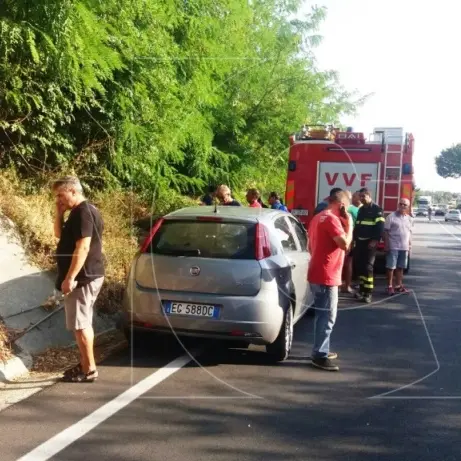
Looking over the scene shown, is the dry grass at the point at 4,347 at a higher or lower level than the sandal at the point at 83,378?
higher

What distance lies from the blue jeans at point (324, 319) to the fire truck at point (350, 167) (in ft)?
22.4

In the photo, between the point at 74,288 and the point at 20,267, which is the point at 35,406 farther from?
the point at 20,267

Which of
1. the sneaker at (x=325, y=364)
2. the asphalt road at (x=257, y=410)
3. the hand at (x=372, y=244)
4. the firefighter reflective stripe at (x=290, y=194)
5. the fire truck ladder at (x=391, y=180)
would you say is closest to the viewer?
the asphalt road at (x=257, y=410)

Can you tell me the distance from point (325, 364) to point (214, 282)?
53.7 inches

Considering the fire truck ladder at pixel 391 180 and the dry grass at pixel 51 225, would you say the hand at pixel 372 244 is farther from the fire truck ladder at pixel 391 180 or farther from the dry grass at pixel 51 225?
the dry grass at pixel 51 225

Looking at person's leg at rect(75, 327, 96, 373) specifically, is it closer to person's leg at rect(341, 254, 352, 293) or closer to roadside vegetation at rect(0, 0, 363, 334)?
roadside vegetation at rect(0, 0, 363, 334)

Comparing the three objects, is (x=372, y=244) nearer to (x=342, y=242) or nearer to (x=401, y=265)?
(x=401, y=265)

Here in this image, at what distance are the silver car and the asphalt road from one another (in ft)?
1.24

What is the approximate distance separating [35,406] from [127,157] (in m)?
7.08

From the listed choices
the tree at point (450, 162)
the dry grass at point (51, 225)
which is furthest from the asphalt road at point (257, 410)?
the tree at point (450, 162)

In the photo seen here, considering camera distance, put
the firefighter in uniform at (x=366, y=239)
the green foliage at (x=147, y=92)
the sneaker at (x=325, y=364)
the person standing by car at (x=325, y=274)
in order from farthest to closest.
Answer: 1. the firefighter in uniform at (x=366, y=239)
2. the green foliage at (x=147, y=92)
3. the person standing by car at (x=325, y=274)
4. the sneaker at (x=325, y=364)

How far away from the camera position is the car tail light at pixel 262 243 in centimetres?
680

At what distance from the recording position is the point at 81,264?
5836mm

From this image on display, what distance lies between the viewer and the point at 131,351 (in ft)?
23.4
